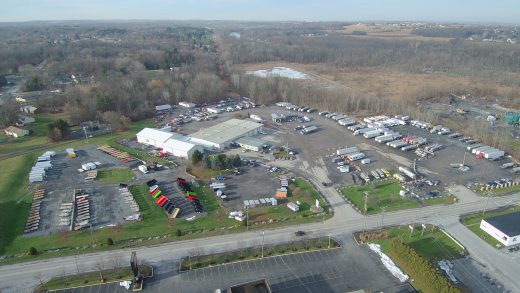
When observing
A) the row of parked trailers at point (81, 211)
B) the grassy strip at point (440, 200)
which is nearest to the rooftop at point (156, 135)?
the row of parked trailers at point (81, 211)

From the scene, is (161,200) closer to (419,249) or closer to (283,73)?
(419,249)

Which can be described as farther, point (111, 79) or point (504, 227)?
point (111, 79)

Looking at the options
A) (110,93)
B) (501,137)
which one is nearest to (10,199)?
(110,93)

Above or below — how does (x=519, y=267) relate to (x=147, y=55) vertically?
below

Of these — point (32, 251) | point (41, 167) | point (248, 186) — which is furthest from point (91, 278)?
point (41, 167)

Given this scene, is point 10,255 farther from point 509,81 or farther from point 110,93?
point 509,81

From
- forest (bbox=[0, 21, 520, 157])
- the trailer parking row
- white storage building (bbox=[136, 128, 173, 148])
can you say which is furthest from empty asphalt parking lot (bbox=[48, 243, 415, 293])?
forest (bbox=[0, 21, 520, 157])
